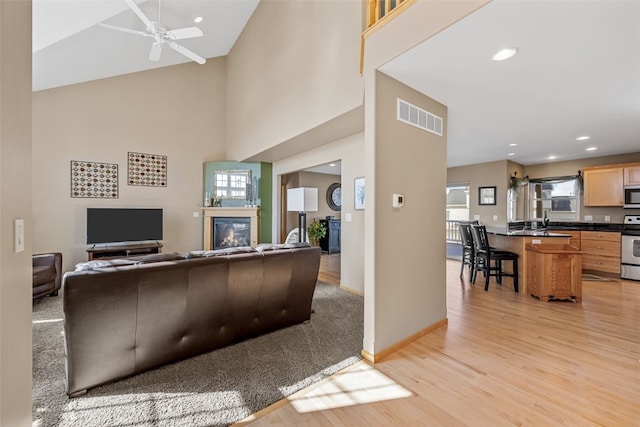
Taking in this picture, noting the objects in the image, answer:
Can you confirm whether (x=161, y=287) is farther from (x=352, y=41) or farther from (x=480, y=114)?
(x=480, y=114)

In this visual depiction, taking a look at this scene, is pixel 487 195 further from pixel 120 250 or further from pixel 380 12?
pixel 120 250

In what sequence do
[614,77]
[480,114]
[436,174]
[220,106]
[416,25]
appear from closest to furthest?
[416,25]
[614,77]
[436,174]
[480,114]
[220,106]

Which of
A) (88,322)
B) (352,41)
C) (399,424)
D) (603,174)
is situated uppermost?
(352,41)

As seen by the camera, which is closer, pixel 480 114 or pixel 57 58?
pixel 480 114

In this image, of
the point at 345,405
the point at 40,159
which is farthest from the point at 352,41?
the point at 40,159

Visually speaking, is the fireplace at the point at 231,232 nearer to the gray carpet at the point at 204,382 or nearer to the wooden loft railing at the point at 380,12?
the gray carpet at the point at 204,382

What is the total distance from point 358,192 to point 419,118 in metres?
1.58

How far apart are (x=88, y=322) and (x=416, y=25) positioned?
307 centimetres

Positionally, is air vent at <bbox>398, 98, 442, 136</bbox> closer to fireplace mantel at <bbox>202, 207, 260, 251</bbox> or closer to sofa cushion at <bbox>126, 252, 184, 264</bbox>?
sofa cushion at <bbox>126, 252, 184, 264</bbox>

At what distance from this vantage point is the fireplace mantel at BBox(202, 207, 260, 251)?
6395 millimetres

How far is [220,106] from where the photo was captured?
22.7ft

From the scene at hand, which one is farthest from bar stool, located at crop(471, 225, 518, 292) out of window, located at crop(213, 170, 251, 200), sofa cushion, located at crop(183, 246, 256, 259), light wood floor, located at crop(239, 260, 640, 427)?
window, located at crop(213, 170, 251, 200)

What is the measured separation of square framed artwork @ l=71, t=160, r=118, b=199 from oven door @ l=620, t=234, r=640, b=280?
31.2 ft

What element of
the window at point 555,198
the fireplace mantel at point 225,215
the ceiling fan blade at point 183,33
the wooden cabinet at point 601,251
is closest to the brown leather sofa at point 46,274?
the fireplace mantel at point 225,215
